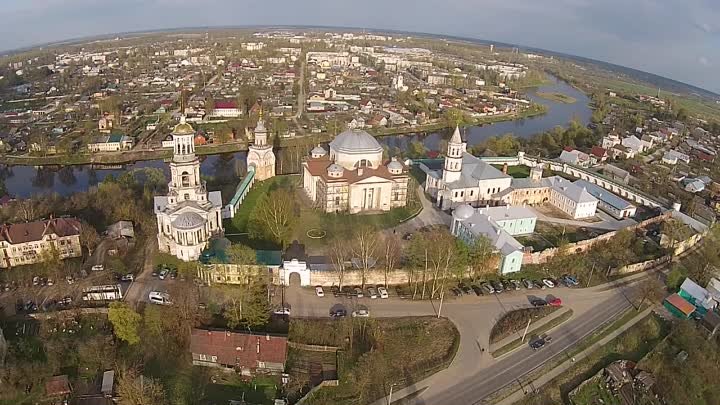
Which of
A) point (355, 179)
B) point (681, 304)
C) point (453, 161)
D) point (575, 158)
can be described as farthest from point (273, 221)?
point (575, 158)

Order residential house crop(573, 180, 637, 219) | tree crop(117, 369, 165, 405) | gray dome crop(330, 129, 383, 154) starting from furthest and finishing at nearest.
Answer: gray dome crop(330, 129, 383, 154), residential house crop(573, 180, 637, 219), tree crop(117, 369, 165, 405)

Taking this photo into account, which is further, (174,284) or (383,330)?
(174,284)

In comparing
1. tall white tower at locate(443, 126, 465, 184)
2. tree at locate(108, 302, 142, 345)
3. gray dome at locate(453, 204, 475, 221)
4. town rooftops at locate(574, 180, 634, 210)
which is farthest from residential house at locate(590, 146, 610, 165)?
tree at locate(108, 302, 142, 345)

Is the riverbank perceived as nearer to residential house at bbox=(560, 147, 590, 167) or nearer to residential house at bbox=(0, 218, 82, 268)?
residential house at bbox=(0, 218, 82, 268)

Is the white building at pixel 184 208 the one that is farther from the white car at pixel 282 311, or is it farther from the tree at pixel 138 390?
the tree at pixel 138 390

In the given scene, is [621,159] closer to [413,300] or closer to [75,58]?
[413,300]

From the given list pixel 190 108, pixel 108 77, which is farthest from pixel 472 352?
pixel 108 77
